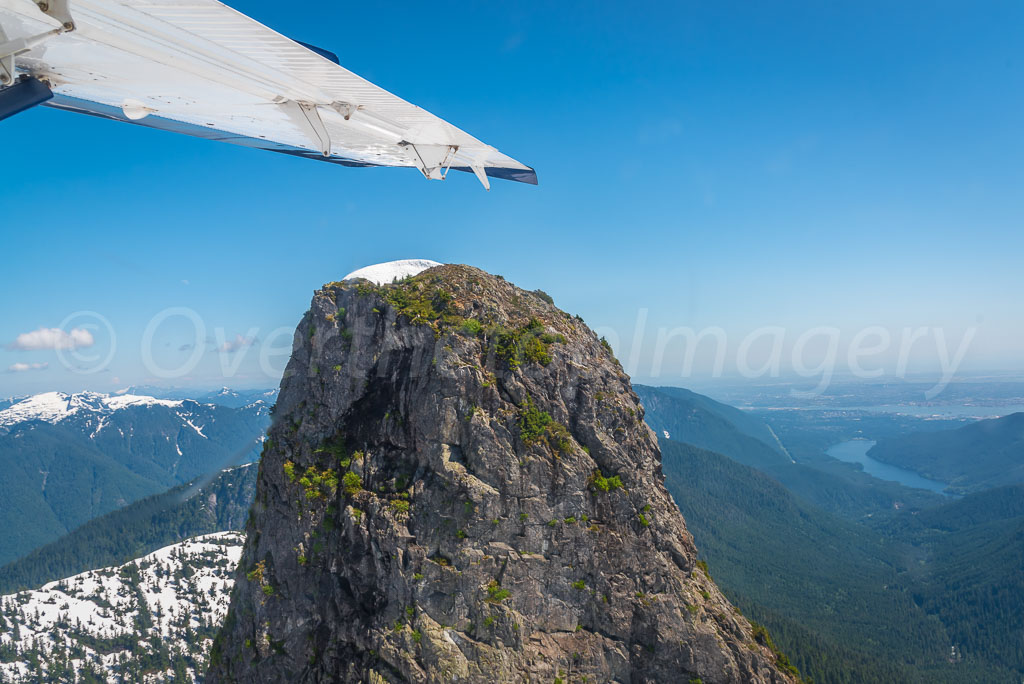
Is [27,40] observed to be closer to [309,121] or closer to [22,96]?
[22,96]

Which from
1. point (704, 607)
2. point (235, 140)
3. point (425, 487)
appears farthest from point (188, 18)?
point (704, 607)

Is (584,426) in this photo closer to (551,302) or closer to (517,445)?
(517,445)

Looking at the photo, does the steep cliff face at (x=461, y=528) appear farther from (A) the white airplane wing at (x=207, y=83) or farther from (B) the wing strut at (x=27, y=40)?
(B) the wing strut at (x=27, y=40)

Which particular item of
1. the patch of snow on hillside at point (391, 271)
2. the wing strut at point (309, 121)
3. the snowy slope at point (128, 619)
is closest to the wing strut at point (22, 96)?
the wing strut at point (309, 121)

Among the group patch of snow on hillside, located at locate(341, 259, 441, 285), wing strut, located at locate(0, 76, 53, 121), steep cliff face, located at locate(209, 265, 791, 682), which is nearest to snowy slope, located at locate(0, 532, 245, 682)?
steep cliff face, located at locate(209, 265, 791, 682)

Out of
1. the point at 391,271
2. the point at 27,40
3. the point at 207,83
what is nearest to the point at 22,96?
the point at 27,40
